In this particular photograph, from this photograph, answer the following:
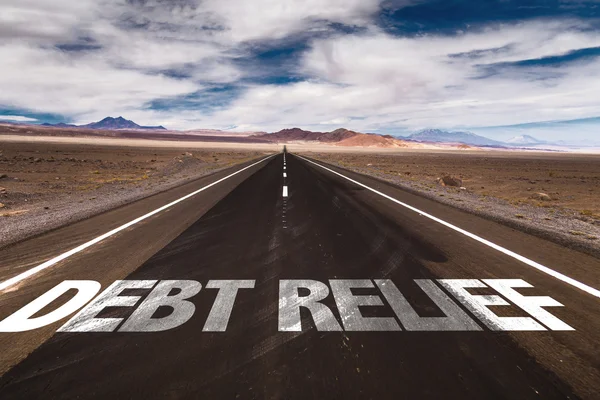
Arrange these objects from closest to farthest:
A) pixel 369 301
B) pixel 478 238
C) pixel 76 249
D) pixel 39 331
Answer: pixel 39 331 < pixel 369 301 < pixel 76 249 < pixel 478 238

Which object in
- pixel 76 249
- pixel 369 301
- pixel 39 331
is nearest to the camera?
pixel 39 331

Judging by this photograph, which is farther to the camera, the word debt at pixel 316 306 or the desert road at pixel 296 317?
the word debt at pixel 316 306

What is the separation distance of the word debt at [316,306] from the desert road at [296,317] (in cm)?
2

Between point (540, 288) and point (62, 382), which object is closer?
→ point (62, 382)

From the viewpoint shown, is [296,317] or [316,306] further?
[316,306]

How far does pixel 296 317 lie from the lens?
303 cm

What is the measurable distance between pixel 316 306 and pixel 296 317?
0.29 meters

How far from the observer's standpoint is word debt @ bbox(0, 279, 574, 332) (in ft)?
9.55

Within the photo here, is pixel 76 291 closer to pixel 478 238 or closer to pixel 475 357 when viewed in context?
pixel 475 357

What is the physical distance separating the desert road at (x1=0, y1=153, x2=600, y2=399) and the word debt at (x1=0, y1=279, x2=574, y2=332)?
0.02 meters

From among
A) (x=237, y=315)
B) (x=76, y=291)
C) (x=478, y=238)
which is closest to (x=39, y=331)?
(x=76, y=291)

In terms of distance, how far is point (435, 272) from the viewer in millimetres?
4250

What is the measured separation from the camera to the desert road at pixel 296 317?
2.23m

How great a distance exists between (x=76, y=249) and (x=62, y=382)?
11.5 feet
